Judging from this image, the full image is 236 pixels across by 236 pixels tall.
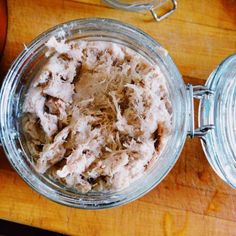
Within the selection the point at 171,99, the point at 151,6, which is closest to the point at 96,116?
the point at 171,99

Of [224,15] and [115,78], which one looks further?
[224,15]

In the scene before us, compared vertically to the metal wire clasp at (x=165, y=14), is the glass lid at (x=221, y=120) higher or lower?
lower

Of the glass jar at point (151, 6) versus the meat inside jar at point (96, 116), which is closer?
the meat inside jar at point (96, 116)

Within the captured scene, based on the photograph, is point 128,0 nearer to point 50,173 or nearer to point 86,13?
point 86,13

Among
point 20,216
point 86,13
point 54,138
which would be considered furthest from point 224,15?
point 20,216

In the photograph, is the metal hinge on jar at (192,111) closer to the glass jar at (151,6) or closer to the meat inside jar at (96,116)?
the meat inside jar at (96,116)

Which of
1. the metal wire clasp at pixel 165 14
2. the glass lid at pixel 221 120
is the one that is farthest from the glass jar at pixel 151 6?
the glass lid at pixel 221 120

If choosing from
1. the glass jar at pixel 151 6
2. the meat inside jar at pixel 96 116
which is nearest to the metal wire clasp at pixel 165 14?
the glass jar at pixel 151 6
